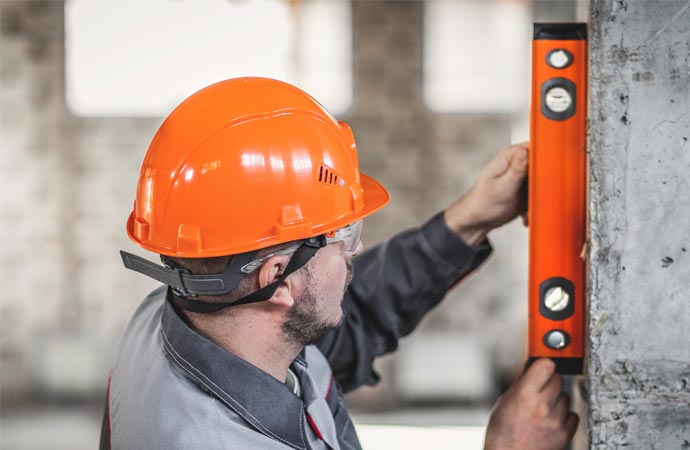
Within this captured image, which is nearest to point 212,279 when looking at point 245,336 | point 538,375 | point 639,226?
point 245,336

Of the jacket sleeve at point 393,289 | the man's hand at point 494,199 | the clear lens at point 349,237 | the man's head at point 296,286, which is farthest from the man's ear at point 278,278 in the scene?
the man's hand at point 494,199

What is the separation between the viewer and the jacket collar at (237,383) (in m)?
1.56

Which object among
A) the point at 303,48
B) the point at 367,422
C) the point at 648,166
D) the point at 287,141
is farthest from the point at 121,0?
the point at 648,166

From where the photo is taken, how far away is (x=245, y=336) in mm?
1648

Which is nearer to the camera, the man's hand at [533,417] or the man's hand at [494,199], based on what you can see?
the man's hand at [533,417]

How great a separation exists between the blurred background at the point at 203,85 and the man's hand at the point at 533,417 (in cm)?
457

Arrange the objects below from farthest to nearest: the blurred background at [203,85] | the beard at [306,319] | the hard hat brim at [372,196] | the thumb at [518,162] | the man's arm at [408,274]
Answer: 1. the blurred background at [203,85]
2. the man's arm at [408,274]
3. the thumb at [518,162]
4. the hard hat brim at [372,196]
5. the beard at [306,319]

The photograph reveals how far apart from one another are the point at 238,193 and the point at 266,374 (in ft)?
1.36

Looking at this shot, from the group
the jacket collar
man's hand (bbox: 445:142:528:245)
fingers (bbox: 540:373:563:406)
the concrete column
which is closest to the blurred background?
man's hand (bbox: 445:142:528:245)

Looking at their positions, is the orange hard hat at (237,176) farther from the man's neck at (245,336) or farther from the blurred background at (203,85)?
the blurred background at (203,85)

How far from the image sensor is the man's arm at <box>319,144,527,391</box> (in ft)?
6.67

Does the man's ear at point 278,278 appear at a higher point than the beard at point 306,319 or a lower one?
higher

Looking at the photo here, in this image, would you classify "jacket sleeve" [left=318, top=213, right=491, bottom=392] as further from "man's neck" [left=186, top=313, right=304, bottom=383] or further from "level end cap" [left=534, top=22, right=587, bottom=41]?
"level end cap" [left=534, top=22, right=587, bottom=41]

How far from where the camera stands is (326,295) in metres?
1.69
